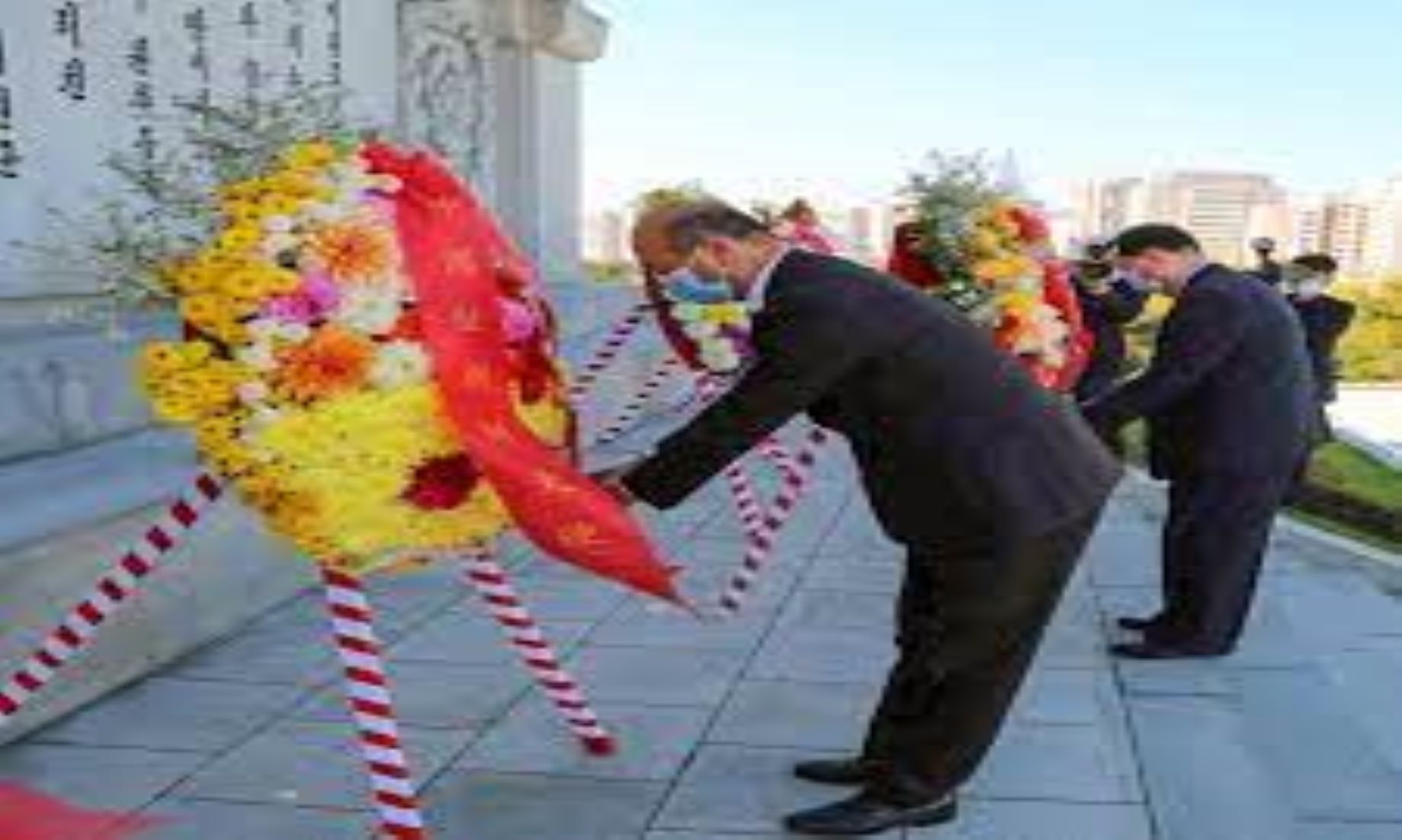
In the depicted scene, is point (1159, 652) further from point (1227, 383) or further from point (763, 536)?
point (763, 536)

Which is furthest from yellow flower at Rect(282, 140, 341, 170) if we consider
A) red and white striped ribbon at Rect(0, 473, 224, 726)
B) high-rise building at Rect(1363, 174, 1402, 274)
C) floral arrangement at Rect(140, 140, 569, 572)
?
high-rise building at Rect(1363, 174, 1402, 274)

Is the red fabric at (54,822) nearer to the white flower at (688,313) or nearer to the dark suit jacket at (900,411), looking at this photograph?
the dark suit jacket at (900,411)

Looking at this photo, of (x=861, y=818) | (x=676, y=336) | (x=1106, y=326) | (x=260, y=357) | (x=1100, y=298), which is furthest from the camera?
(x=1106, y=326)

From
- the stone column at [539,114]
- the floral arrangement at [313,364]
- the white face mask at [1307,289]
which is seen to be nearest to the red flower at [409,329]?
the floral arrangement at [313,364]

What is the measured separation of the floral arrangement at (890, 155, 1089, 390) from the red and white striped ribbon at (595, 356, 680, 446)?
122 inches

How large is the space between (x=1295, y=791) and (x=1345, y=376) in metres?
20.7

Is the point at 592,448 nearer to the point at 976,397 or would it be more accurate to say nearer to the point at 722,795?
the point at 722,795

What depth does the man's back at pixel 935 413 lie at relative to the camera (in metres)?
3.98

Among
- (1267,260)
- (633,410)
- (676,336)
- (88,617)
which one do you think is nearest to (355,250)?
(88,617)

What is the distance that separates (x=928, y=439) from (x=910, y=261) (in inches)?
135

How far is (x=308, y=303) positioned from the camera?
3.87 metres

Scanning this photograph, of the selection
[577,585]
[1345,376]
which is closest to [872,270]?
[577,585]

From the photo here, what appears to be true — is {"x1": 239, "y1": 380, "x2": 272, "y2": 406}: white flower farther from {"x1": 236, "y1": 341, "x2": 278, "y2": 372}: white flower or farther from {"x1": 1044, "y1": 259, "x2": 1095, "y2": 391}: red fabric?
{"x1": 1044, "y1": 259, "x2": 1095, "y2": 391}: red fabric

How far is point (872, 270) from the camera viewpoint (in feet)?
13.6
